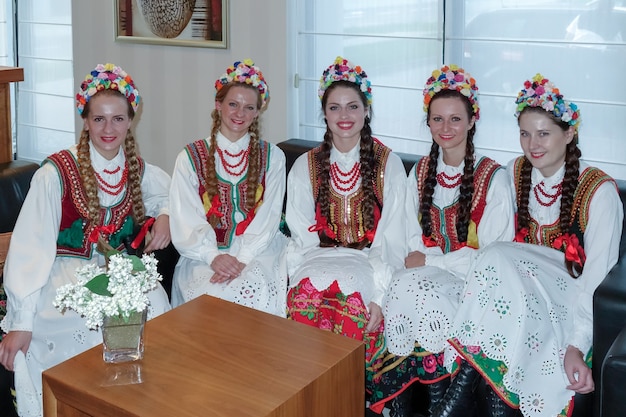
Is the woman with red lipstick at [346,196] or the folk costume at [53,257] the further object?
the woman with red lipstick at [346,196]

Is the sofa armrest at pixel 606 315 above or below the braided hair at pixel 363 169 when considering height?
below

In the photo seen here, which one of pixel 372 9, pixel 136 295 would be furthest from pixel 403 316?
pixel 372 9

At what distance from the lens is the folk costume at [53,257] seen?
3016mm

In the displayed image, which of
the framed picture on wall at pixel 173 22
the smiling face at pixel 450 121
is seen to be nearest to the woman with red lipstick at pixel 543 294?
the smiling face at pixel 450 121

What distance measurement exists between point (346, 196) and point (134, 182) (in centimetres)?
80

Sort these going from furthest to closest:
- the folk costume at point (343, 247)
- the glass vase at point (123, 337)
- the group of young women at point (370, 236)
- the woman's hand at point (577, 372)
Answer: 1. the folk costume at point (343, 247)
2. the group of young women at point (370, 236)
3. the woman's hand at point (577, 372)
4. the glass vase at point (123, 337)

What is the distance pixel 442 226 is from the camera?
3.37 meters

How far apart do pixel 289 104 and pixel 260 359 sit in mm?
2477

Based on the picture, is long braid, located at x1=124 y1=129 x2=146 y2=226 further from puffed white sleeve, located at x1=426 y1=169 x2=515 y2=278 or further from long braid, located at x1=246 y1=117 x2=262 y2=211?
puffed white sleeve, located at x1=426 y1=169 x2=515 y2=278

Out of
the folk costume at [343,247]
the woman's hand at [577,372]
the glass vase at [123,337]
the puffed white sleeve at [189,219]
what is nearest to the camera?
the glass vase at [123,337]

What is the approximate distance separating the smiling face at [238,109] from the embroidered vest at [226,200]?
5.2 inches

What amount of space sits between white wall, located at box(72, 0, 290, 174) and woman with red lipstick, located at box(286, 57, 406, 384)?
131 centimetres

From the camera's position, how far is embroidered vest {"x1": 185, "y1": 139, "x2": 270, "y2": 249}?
11.6 feet

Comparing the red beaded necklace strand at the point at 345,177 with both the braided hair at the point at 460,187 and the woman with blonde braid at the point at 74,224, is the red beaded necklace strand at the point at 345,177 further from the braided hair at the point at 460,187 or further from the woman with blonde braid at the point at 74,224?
the woman with blonde braid at the point at 74,224
